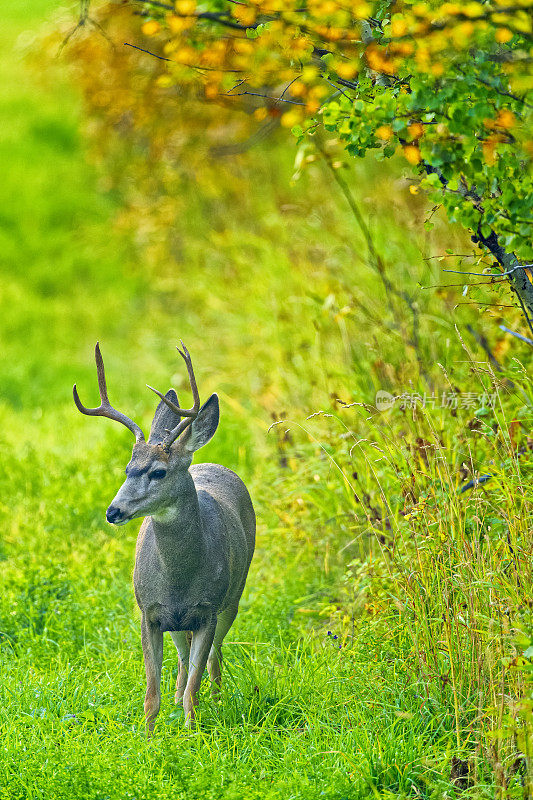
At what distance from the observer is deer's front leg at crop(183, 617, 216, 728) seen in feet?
14.6

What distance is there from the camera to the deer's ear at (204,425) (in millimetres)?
4582

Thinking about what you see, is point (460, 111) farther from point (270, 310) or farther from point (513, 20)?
point (270, 310)

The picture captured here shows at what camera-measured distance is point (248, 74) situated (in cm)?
486

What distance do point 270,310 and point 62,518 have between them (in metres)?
2.99

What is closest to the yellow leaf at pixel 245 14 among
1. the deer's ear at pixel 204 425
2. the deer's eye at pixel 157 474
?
the deer's ear at pixel 204 425

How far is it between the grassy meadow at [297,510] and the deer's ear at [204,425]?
66 cm

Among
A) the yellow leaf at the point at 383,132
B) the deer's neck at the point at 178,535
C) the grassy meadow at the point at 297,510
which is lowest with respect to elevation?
the grassy meadow at the point at 297,510

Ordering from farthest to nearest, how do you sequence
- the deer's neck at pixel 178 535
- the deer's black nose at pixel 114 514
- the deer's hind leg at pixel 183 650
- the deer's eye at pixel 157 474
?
the deer's hind leg at pixel 183 650 < the deer's neck at pixel 178 535 < the deer's eye at pixel 157 474 < the deer's black nose at pixel 114 514

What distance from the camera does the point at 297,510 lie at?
6.29m

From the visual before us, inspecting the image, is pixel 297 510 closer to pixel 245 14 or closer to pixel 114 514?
pixel 114 514

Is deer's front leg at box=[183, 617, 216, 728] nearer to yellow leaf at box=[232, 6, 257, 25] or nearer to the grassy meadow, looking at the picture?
the grassy meadow

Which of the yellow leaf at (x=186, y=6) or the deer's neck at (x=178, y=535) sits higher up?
the yellow leaf at (x=186, y=6)

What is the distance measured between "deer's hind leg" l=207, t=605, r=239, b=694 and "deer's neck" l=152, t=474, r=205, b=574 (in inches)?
19.9

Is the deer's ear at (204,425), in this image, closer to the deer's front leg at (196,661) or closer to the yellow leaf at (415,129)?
the deer's front leg at (196,661)
